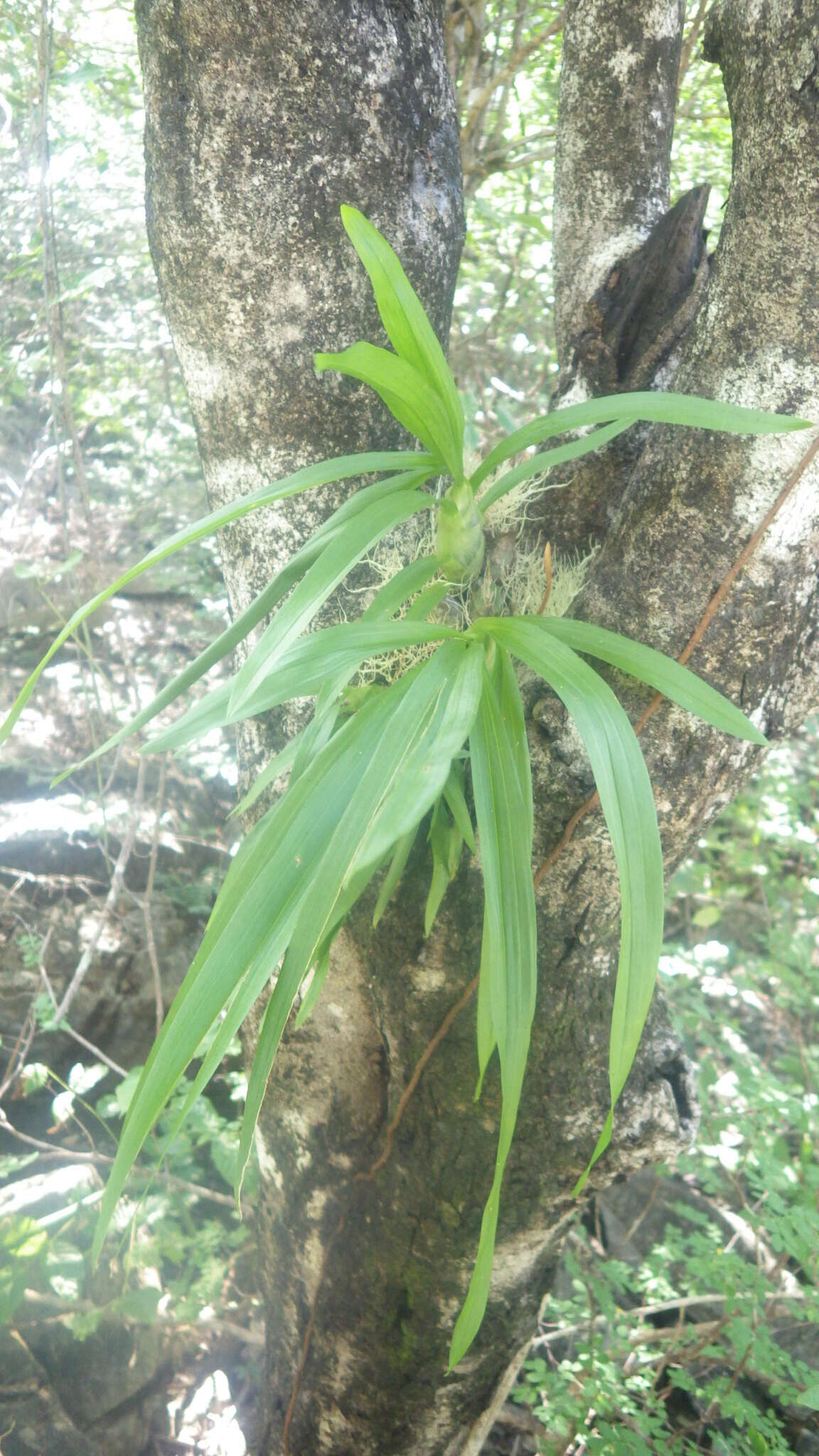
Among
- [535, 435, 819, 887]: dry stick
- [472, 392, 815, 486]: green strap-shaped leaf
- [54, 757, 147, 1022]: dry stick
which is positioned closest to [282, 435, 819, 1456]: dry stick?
[535, 435, 819, 887]: dry stick

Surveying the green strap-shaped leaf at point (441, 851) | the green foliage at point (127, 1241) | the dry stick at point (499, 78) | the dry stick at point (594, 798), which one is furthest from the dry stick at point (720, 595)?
the dry stick at point (499, 78)

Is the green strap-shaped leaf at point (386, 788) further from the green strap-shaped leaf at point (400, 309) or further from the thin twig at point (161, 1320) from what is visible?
the thin twig at point (161, 1320)

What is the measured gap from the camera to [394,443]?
1.05 m

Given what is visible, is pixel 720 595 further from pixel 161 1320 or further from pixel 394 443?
pixel 161 1320

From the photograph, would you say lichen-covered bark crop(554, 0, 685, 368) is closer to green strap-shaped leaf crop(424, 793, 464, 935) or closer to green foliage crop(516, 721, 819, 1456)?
green strap-shaped leaf crop(424, 793, 464, 935)

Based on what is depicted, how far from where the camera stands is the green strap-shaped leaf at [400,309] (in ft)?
2.16

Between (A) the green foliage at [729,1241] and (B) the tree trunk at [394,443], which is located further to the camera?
(A) the green foliage at [729,1241]

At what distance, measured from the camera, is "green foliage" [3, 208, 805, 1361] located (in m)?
0.58

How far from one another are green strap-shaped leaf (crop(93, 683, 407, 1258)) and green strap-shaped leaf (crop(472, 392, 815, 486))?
23 cm

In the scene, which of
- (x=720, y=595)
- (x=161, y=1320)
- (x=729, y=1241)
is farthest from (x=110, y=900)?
(x=729, y=1241)

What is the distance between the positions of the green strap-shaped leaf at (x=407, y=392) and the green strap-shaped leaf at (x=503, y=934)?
0.22 m

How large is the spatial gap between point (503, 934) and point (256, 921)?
0.52 ft

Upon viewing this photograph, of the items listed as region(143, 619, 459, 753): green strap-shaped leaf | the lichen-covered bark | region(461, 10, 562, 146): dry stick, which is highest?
region(461, 10, 562, 146): dry stick

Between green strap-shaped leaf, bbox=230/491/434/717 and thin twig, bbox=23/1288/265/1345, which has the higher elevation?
green strap-shaped leaf, bbox=230/491/434/717
